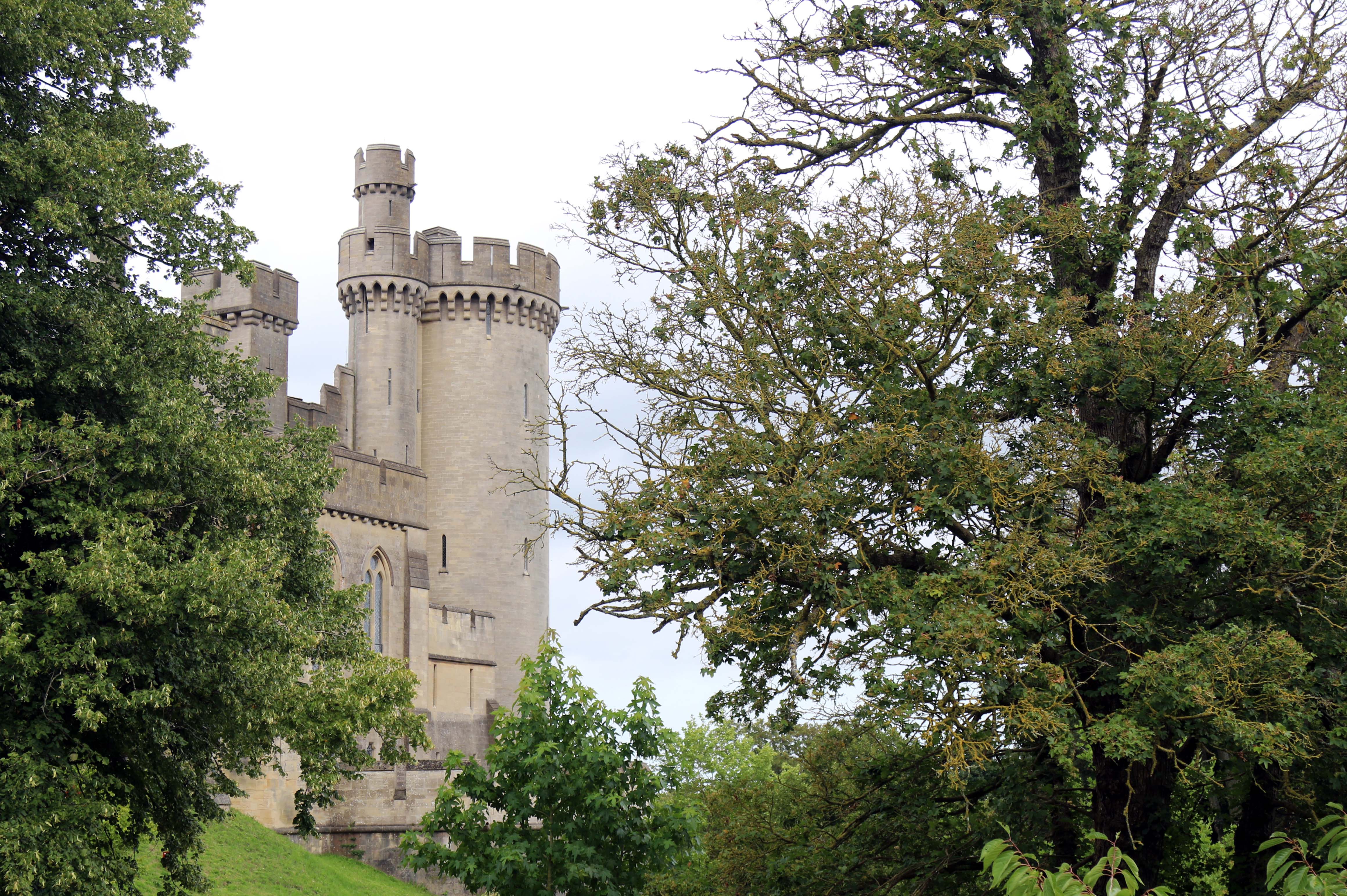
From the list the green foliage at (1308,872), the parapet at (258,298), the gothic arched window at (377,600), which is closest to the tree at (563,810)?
the green foliage at (1308,872)

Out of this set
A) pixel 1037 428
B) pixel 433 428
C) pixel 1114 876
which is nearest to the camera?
pixel 1114 876

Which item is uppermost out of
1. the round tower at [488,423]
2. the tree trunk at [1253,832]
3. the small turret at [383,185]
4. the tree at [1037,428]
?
the small turret at [383,185]

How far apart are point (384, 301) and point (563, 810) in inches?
1211

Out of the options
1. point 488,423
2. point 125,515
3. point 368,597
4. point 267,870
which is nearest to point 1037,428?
point 125,515

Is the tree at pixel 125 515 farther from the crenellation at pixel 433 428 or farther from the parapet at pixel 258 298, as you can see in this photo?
the parapet at pixel 258 298

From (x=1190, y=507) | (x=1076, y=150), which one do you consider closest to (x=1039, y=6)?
(x=1076, y=150)

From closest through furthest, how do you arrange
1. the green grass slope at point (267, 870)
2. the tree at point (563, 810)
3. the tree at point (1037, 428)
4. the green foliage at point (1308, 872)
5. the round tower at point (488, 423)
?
the green foliage at point (1308, 872)
the tree at point (1037, 428)
the tree at point (563, 810)
the green grass slope at point (267, 870)
the round tower at point (488, 423)

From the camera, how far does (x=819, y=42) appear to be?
13641mm

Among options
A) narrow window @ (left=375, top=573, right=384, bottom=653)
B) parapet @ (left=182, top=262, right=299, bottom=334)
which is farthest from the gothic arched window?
parapet @ (left=182, top=262, right=299, bottom=334)

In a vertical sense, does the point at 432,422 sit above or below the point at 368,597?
above

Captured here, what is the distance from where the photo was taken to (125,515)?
13719 millimetres

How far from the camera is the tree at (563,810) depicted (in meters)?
14.6

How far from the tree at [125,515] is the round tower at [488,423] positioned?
24.2 metres

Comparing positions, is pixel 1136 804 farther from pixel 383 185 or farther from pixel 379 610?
pixel 383 185
